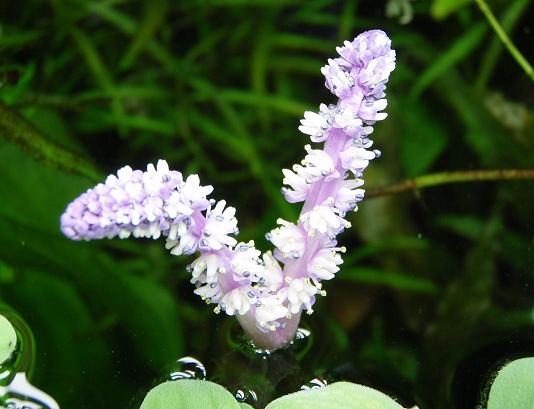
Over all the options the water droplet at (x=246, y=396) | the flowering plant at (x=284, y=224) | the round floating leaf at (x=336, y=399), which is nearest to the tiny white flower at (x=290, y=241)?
the flowering plant at (x=284, y=224)

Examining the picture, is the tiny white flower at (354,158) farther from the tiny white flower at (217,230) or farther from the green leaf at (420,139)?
the green leaf at (420,139)

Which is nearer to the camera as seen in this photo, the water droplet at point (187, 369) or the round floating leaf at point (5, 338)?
the round floating leaf at point (5, 338)

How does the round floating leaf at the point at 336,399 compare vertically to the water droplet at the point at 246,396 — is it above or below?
below

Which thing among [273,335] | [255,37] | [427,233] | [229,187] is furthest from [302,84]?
[273,335]

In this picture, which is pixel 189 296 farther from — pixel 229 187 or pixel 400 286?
pixel 400 286

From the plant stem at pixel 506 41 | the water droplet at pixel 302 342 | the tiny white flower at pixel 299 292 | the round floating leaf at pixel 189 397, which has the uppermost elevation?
the plant stem at pixel 506 41

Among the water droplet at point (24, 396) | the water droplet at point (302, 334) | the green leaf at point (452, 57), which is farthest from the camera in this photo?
the green leaf at point (452, 57)

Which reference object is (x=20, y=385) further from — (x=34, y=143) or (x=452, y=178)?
(x=452, y=178)

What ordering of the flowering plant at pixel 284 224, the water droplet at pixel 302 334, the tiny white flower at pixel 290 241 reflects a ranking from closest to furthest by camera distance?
the flowering plant at pixel 284 224, the tiny white flower at pixel 290 241, the water droplet at pixel 302 334
